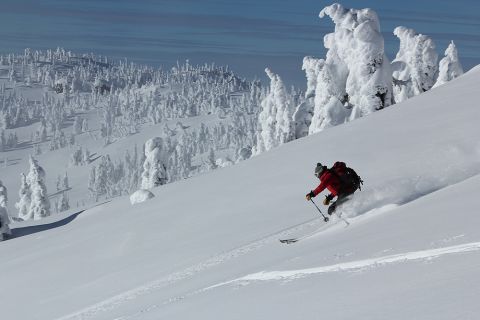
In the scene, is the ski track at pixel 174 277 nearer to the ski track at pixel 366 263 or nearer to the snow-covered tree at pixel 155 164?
the ski track at pixel 366 263

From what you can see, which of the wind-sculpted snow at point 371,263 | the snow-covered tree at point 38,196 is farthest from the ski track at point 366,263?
the snow-covered tree at point 38,196

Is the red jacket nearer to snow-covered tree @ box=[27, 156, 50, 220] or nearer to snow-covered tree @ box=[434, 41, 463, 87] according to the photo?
snow-covered tree @ box=[434, 41, 463, 87]

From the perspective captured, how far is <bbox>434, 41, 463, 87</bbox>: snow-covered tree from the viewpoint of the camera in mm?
47312

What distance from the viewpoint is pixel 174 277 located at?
1198cm

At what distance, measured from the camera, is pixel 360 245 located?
25.7 ft

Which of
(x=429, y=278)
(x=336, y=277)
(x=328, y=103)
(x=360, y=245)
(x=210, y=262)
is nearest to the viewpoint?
(x=429, y=278)

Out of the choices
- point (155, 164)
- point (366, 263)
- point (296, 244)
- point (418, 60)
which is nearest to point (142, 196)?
point (296, 244)

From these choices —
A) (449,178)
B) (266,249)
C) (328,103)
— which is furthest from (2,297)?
(328,103)

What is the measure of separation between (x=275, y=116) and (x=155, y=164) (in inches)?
519

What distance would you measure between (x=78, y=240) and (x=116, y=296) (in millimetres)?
9473

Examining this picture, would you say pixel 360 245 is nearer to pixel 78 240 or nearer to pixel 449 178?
pixel 449 178

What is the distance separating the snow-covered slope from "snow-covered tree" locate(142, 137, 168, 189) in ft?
98.1

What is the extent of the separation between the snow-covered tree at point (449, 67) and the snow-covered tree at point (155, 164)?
2646cm

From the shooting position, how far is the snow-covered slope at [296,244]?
5.68m
